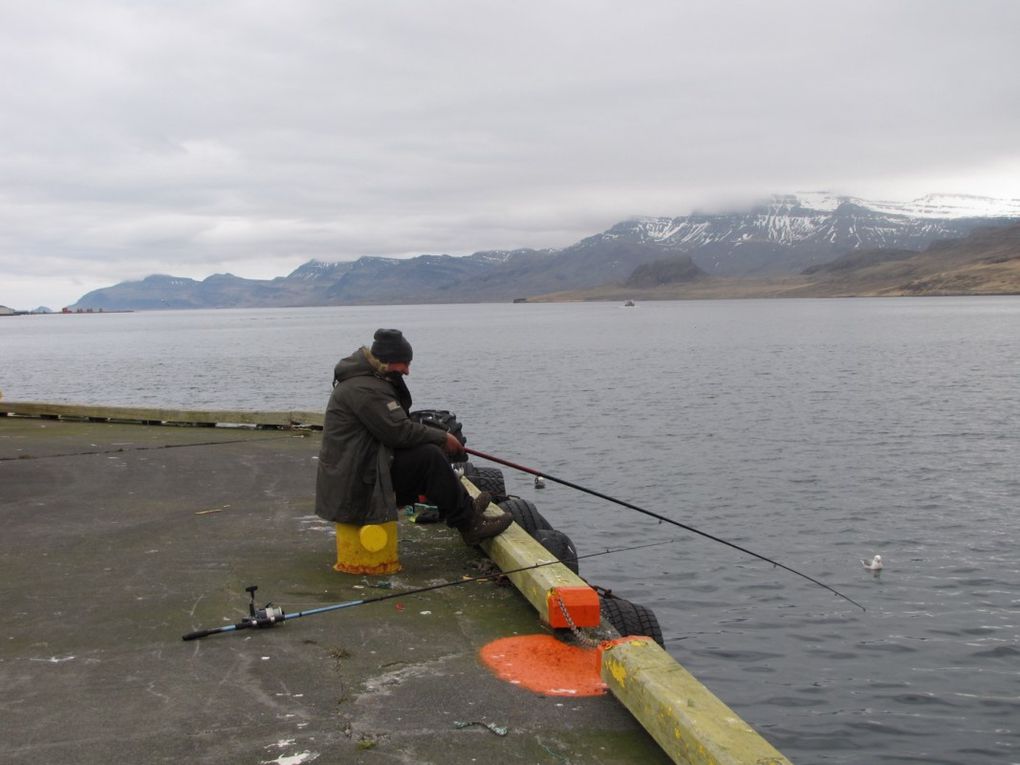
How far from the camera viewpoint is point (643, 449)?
80.7 feet

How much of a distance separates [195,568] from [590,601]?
3364mm

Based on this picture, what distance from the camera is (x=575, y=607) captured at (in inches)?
235

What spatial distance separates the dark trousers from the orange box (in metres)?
1.66

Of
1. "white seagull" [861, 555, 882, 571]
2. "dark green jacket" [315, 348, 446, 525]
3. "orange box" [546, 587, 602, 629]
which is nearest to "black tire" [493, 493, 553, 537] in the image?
"dark green jacket" [315, 348, 446, 525]

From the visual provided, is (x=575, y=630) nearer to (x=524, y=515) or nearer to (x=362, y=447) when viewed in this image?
(x=362, y=447)

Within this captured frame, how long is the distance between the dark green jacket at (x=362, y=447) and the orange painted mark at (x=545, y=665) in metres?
1.62

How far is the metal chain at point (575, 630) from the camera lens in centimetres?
592

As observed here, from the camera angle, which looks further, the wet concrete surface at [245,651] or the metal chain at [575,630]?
the metal chain at [575,630]

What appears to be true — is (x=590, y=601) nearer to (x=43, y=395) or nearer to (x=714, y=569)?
(x=714, y=569)

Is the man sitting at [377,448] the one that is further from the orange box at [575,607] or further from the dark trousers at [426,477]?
the orange box at [575,607]

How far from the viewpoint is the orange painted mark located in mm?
5309

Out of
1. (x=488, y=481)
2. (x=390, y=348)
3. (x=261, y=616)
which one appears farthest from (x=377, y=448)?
(x=488, y=481)

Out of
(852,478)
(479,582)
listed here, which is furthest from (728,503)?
(479,582)

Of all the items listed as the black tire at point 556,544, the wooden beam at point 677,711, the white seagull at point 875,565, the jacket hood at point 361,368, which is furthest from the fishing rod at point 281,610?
the white seagull at point 875,565
